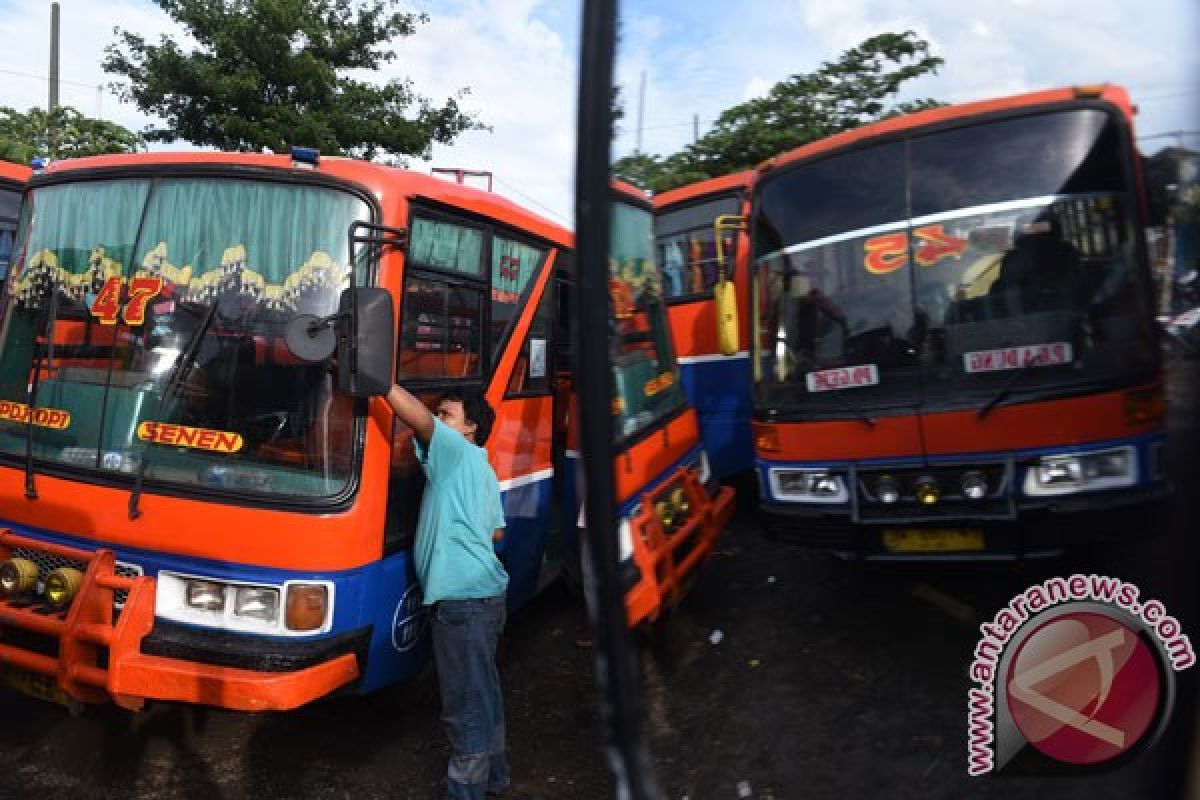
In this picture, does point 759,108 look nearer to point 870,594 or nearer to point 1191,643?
point 870,594

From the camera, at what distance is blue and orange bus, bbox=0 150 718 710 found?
2.85 metres

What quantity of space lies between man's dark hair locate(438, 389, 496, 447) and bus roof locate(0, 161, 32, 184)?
19.2 feet

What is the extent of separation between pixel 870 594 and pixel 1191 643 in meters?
0.33

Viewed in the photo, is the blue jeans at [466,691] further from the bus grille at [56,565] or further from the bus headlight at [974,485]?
the bus headlight at [974,485]

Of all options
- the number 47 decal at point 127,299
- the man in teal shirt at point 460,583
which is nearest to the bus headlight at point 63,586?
the number 47 decal at point 127,299

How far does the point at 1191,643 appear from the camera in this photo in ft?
2.52

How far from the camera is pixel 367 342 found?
9.04 feet

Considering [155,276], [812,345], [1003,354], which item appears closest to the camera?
[1003,354]

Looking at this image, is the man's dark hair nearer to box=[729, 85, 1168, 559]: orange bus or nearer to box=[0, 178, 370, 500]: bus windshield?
box=[0, 178, 370, 500]: bus windshield

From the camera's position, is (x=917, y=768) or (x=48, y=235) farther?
(x=48, y=235)

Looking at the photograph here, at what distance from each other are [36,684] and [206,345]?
1.45 metres

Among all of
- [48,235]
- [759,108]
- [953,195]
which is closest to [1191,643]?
[953,195]

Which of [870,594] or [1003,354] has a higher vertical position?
[1003,354]

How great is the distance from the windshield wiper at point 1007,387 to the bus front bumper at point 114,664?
2582 mm
